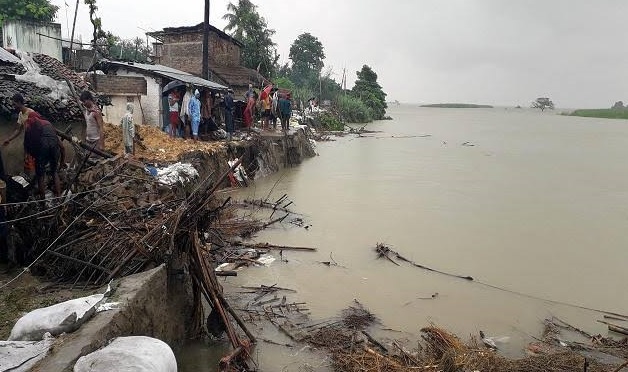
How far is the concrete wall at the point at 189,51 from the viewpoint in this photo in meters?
24.3

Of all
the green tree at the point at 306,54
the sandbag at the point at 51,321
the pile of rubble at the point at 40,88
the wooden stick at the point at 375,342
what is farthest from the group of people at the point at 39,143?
the green tree at the point at 306,54

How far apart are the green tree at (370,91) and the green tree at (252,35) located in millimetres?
18313

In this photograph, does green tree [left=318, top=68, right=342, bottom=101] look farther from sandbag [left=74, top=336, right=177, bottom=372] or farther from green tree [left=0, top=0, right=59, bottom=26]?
sandbag [left=74, top=336, right=177, bottom=372]

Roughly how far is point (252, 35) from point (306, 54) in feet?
94.9

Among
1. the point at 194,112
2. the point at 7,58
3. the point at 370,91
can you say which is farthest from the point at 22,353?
the point at 370,91

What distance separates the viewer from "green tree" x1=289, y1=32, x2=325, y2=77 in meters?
61.1

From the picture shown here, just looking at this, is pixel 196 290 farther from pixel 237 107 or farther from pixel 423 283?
pixel 237 107

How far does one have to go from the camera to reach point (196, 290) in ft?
16.1

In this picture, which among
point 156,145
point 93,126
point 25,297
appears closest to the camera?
point 25,297

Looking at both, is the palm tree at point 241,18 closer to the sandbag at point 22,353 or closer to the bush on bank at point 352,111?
the bush on bank at point 352,111

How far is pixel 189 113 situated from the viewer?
44.2 feet

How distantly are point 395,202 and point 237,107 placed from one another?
901cm

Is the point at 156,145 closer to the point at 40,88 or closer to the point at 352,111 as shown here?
the point at 40,88

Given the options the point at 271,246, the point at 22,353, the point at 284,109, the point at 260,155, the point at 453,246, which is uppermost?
the point at 284,109
